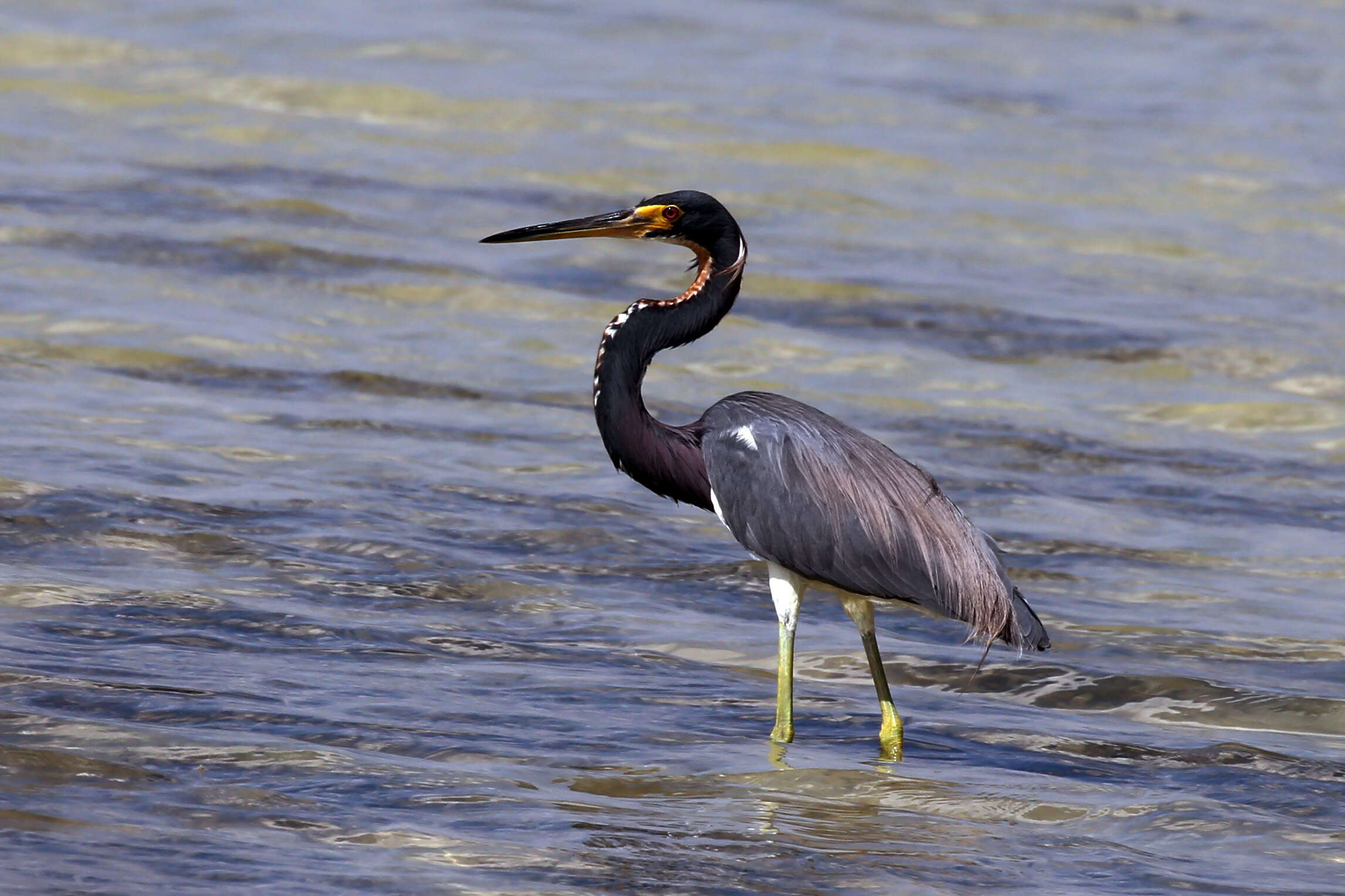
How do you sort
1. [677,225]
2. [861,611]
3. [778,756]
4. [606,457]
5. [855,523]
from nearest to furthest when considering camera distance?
[778,756]
[855,523]
[861,611]
[677,225]
[606,457]

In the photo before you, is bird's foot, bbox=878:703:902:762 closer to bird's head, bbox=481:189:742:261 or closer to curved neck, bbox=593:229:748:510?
curved neck, bbox=593:229:748:510

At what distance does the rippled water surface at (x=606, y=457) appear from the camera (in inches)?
234

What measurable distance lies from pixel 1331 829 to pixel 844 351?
693cm

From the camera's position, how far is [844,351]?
12.9 meters

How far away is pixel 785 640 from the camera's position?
22.5 ft

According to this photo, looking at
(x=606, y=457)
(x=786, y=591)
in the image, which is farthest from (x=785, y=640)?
(x=606, y=457)

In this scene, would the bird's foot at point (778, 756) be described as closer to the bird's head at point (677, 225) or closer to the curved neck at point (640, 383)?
the curved neck at point (640, 383)

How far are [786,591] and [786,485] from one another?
361mm

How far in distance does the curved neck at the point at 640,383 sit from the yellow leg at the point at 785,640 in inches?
19.3

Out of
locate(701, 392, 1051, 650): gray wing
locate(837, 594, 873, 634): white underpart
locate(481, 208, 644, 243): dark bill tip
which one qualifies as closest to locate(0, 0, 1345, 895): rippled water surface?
locate(837, 594, 873, 634): white underpart

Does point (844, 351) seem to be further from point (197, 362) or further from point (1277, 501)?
point (197, 362)

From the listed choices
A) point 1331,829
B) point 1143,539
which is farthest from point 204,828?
point 1143,539

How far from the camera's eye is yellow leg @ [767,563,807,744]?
6.75 m

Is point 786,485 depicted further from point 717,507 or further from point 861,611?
point 861,611
